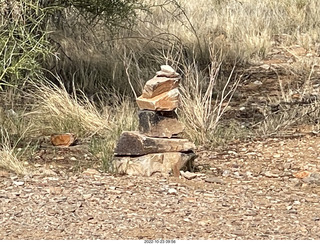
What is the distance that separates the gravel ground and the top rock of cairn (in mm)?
501

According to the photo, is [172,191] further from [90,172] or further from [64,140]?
[64,140]

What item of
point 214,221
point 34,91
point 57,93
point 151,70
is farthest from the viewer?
point 151,70

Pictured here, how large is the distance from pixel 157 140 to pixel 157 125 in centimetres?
12

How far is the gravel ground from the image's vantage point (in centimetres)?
429

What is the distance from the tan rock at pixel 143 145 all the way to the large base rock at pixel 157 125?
0.05 meters

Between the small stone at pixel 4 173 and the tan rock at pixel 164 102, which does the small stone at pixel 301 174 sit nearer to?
the tan rock at pixel 164 102

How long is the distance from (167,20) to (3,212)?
666cm

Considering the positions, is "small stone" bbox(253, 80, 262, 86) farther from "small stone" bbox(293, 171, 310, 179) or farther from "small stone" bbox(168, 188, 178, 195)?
"small stone" bbox(168, 188, 178, 195)

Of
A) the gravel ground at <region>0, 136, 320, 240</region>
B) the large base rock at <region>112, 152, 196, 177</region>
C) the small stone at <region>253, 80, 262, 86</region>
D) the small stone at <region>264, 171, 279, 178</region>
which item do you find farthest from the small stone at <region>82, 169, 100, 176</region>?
the small stone at <region>253, 80, 262, 86</region>

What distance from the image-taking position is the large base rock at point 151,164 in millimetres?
5406

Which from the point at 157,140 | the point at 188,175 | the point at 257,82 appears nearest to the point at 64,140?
the point at 157,140

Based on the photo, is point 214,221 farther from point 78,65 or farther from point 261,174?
point 78,65

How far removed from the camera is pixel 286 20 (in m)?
11.0

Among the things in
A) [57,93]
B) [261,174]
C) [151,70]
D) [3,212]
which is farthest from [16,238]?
[151,70]
